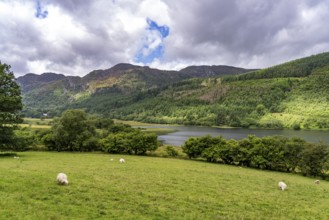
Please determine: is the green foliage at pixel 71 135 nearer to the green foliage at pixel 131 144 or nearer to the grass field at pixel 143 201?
the green foliage at pixel 131 144

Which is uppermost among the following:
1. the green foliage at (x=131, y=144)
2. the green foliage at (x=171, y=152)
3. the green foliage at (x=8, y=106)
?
the green foliage at (x=8, y=106)

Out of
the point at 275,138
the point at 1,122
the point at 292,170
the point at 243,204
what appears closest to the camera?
the point at 243,204

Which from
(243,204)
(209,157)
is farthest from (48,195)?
(209,157)

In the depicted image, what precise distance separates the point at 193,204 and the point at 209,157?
42.8 m

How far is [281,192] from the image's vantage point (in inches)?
1101

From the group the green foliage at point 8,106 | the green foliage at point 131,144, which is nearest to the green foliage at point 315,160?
the green foliage at point 131,144

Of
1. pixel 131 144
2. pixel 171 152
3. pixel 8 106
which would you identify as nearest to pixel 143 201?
pixel 8 106

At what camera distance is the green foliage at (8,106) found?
147 feet

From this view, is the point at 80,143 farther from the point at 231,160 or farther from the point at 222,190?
the point at 222,190

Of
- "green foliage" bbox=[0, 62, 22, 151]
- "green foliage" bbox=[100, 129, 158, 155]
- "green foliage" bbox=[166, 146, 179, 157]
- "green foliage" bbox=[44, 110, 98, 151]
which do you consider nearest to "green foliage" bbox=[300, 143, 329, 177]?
"green foliage" bbox=[166, 146, 179, 157]

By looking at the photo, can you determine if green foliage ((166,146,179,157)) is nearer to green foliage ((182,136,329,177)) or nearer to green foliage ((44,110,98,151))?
green foliage ((182,136,329,177))

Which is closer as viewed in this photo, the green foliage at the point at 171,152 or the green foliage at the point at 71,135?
the green foliage at the point at 171,152

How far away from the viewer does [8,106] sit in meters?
45.7

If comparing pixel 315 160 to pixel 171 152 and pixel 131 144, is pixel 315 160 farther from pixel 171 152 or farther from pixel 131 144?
pixel 131 144
